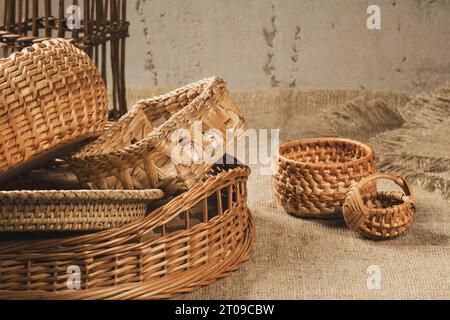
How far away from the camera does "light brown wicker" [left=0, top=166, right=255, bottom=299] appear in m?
0.94

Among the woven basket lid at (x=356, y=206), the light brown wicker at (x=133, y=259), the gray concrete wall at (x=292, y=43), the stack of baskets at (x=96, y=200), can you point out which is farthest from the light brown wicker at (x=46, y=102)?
the gray concrete wall at (x=292, y=43)

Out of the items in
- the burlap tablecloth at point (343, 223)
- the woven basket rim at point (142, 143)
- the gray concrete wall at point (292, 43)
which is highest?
the gray concrete wall at point (292, 43)

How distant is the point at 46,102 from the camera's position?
0.99 meters

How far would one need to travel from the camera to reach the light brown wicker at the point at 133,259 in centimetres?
94

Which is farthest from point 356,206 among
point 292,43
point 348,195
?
point 292,43

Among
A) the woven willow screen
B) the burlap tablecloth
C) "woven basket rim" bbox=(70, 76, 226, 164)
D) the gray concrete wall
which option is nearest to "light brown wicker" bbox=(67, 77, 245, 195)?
"woven basket rim" bbox=(70, 76, 226, 164)

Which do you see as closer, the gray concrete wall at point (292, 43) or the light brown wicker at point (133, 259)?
the light brown wicker at point (133, 259)

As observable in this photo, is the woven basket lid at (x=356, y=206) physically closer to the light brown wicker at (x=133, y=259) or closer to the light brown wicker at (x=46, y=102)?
the light brown wicker at (x=133, y=259)

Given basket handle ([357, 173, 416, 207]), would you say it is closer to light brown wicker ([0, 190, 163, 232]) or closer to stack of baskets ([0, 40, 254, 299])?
stack of baskets ([0, 40, 254, 299])

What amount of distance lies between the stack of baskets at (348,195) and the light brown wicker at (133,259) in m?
0.22

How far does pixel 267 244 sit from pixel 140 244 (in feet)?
1.07

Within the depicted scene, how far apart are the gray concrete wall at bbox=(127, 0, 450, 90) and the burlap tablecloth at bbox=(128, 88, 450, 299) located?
24cm

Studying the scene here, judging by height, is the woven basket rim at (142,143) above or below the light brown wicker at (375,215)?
above

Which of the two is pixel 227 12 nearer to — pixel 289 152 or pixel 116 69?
pixel 116 69
